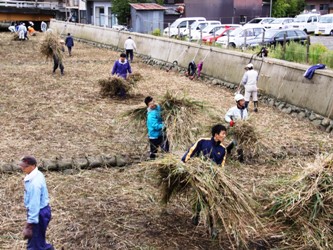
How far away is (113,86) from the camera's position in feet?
46.3

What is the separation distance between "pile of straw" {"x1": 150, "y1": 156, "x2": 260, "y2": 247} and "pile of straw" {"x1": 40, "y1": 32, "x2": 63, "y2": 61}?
46.1ft

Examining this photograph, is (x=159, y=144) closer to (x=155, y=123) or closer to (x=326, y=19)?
(x=155, y=123)

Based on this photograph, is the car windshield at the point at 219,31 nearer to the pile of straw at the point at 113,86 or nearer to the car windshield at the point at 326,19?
the car windshield at the point at 326,19

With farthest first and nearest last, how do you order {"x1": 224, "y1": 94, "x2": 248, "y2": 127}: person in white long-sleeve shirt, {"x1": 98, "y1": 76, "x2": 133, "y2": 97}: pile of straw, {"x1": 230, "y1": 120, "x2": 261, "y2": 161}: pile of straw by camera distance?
1. {"x1": 98, "y1": 76, "x2": 133, "y2": 97}: pile of straw
2. {"x1": 224, "y1": 94, "x2": 248, "y2": 127}: person in white long-sleeve shirt
3. {"x1": 230, "y1": 120, "x2": 261, "y2": 161}: pile of straw

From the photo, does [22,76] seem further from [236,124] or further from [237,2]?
[237,2]

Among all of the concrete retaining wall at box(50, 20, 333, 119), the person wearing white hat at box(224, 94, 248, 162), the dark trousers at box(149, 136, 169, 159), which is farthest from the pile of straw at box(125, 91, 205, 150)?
the concrete retaining wall at box(50, 20, 333, 119)

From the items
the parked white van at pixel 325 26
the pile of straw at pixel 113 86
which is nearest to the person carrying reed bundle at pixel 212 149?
the pile of straw at pixel 113 86

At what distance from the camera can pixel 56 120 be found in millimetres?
11719

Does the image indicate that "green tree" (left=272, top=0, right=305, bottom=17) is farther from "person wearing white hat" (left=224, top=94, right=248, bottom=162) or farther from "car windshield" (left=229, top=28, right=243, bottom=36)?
"person wearing white hat" (left=224, top=94, right=248, bottom=162)

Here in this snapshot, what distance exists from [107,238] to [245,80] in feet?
25.3

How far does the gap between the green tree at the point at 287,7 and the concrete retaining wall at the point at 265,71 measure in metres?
21.1

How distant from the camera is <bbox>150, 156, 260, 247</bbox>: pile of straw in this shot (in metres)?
5.51

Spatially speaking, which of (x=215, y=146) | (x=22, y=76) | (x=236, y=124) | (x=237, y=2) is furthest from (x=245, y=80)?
(x=237, y=2)

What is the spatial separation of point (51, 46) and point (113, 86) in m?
6.32
